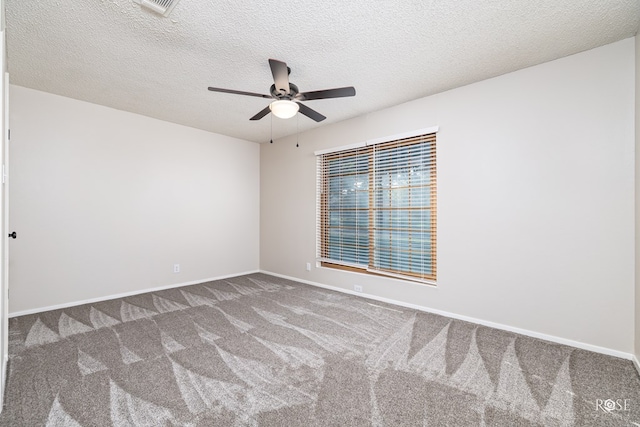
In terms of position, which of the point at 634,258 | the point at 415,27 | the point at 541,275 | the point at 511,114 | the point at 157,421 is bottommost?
the point at 157,421

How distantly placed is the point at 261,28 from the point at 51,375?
3.04 m

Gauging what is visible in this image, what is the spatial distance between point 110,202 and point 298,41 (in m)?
3.39

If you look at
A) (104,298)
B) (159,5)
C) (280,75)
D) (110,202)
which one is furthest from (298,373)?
(110,202)

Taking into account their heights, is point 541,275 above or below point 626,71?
below

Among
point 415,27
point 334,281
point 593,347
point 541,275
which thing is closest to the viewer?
point 415,27

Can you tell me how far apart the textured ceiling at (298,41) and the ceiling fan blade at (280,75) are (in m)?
0.32

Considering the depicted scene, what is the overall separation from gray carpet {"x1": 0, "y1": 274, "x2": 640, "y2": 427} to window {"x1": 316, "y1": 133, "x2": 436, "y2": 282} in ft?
2.70

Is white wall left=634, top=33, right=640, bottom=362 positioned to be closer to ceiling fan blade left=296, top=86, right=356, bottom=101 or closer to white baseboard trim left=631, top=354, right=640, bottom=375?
white baseboard trim left=631, top=354, right=640, bottom=375

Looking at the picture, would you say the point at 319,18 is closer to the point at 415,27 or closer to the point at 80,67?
the point at 415,27

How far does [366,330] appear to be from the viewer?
9.49 ft

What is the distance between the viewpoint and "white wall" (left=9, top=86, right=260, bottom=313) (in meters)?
3.32

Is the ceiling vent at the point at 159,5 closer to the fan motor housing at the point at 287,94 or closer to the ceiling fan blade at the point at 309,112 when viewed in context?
the fan motor housing at the point at 287,94

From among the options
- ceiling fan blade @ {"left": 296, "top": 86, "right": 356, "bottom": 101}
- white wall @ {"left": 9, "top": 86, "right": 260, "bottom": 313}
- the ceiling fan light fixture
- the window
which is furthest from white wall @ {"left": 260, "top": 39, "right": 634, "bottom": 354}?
white wall @ {"left": 9, "top": 86, "right": 260, "bottom": 313}

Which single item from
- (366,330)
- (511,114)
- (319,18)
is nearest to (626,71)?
(511,114)
